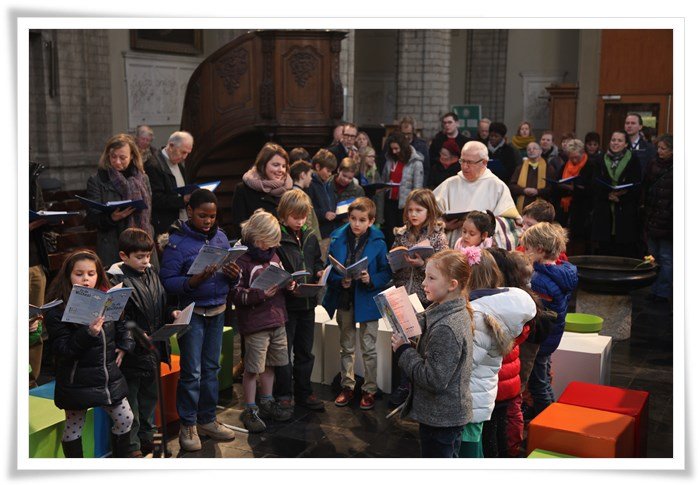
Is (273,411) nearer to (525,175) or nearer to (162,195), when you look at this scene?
(162,195)

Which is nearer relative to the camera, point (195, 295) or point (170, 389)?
point (195, 295)

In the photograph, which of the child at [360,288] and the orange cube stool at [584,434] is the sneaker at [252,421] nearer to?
the child at [360,288]

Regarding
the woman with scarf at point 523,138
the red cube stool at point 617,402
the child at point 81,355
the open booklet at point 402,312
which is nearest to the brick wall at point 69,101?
the woman with scarf at point 523,138

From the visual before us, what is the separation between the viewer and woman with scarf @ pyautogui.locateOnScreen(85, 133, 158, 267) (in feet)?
19.4

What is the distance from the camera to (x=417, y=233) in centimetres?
530

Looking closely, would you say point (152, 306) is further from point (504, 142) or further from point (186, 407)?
point (504, 142)

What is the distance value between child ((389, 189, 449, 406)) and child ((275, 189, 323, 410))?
522 millimetres

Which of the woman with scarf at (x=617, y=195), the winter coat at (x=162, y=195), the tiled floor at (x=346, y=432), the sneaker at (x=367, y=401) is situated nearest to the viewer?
the tiled floor at (x=346, y=432)

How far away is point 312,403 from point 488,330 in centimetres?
193

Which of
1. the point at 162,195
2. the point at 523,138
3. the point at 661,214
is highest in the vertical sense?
the point at 523,138

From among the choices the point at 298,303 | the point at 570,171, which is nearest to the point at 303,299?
the point at 298,303

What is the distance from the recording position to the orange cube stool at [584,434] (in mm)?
3920

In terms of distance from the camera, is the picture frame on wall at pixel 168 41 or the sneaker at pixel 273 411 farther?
the picture frame on wall at pixel 168 41
